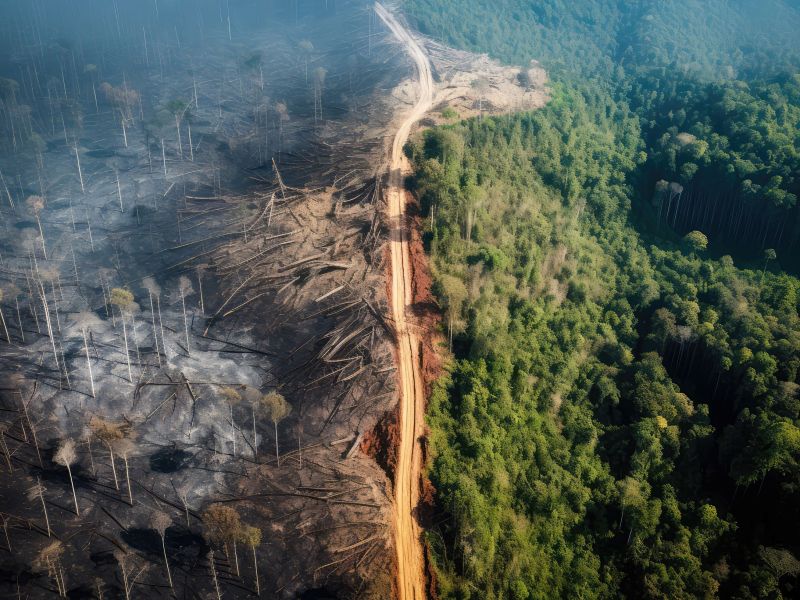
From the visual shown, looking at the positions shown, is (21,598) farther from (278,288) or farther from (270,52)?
(270,52)

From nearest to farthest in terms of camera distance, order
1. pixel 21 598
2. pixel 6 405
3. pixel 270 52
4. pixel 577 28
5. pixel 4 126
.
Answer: pixel 21 598, pixel 6 405, pixel 4 126, pixel 270 52, pixel 577 28

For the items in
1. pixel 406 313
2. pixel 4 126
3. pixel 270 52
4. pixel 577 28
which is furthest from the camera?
pixel 577 28

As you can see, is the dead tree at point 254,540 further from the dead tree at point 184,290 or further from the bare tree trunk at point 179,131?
the bare tree trunk at point 179,131

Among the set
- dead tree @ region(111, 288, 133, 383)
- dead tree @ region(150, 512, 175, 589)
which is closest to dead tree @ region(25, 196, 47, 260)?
dead tree @ region(111, 288, 133, 383)

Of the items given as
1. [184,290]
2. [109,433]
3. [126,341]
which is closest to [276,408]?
[109,433]

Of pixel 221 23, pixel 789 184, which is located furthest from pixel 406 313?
pixel 221 23

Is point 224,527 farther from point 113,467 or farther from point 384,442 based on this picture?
point 384,442

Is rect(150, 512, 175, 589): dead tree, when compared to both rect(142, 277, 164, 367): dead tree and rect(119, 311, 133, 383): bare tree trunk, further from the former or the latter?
rect(142, 277, 164, 367): dead tree

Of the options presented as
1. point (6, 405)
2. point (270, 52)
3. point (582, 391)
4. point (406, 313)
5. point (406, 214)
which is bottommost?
point (582, 391)
